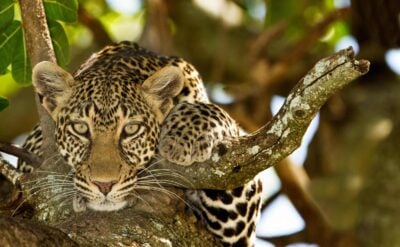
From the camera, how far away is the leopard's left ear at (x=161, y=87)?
6.85 m

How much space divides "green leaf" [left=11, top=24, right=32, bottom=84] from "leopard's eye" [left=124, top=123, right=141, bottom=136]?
783mm

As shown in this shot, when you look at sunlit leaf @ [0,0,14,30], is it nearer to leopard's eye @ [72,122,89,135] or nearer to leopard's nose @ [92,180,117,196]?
leopard's eye @ [72,122,89,135]

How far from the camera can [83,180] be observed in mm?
6227

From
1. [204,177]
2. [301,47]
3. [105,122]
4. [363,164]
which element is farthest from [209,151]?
[363,164]

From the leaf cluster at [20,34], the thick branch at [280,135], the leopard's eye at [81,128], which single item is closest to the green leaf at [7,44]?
the leaf cluster at [20,34]

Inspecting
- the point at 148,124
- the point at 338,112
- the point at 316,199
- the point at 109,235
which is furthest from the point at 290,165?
the point at 109,235

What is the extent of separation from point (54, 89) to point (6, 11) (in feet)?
1.88

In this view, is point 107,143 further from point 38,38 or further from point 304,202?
point 304,202

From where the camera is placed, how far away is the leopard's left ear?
6848 millimetres

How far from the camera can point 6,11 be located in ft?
21.5

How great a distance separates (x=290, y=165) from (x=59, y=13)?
3.07m

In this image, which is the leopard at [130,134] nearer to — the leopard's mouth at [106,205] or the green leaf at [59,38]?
the leopard's mouth at [106,205]

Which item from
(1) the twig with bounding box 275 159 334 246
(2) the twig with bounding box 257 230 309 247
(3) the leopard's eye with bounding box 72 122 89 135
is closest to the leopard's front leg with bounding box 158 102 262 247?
(3) the leopard's eye with bounding box 72 122 89 135

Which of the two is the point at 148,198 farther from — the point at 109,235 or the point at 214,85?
the point at 214,85
